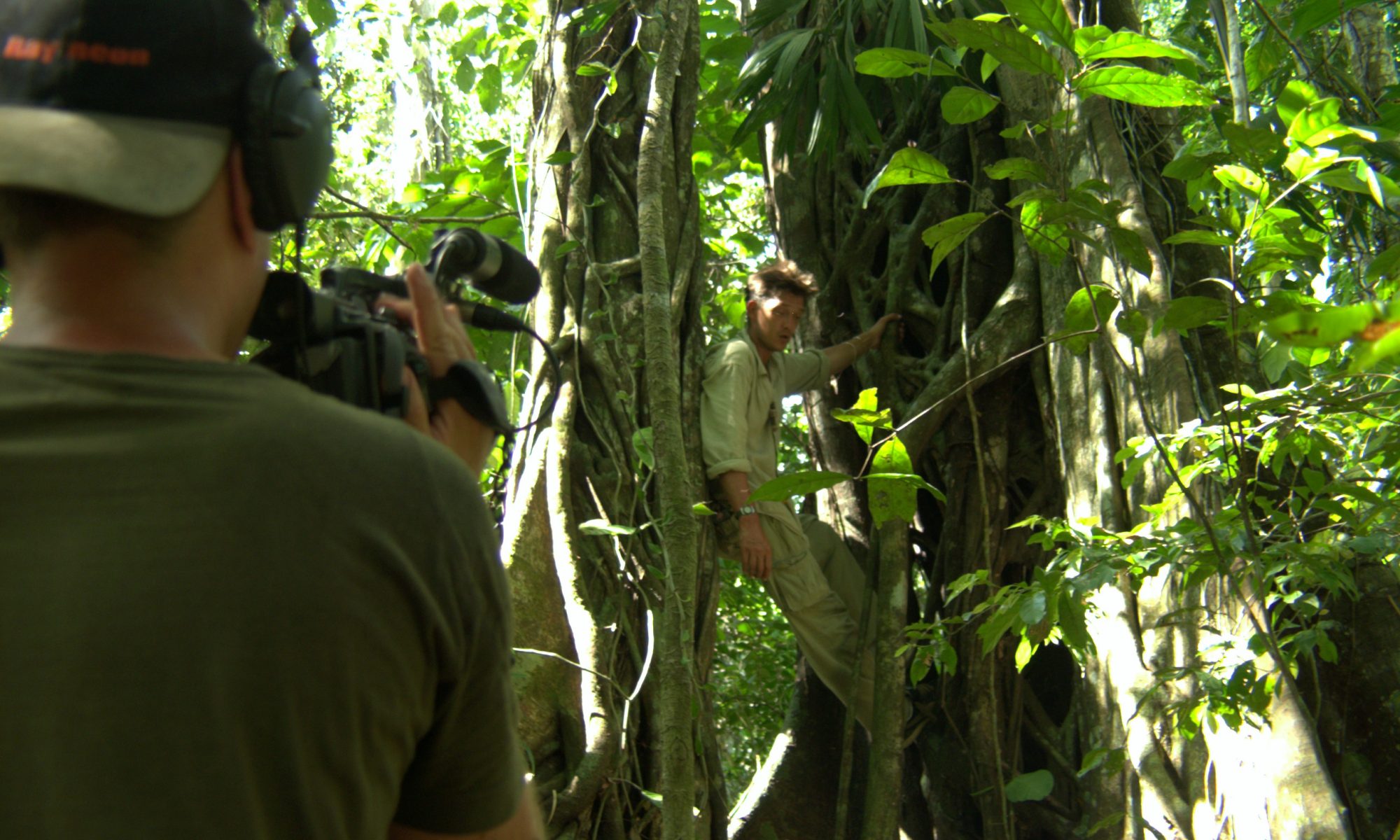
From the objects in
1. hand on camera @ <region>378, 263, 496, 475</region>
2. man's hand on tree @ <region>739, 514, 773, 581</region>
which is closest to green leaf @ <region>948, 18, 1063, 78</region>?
hand on camera @ <region>378, 263, 496, 475</region>

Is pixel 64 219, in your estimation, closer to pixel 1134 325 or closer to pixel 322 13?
pixel 1134 325

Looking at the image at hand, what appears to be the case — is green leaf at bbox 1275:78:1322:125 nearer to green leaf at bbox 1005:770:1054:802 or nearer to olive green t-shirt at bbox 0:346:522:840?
olive green t-shirt at bbox 0:346:522:840

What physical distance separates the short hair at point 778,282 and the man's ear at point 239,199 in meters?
3.01

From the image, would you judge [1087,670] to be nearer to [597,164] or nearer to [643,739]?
[643,739]

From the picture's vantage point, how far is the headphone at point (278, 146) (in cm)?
81

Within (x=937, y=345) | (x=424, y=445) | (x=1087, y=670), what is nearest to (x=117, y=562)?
(x=424, y=445)

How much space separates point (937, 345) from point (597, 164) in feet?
4.43

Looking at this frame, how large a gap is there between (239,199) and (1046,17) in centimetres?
127

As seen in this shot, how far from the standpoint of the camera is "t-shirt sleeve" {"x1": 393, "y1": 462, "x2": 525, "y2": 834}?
0.81 metres

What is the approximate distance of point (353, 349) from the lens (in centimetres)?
97

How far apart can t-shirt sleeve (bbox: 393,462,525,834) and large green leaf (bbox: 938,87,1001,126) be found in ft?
4.44

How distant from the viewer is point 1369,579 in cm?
291

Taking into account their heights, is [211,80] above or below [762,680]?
above

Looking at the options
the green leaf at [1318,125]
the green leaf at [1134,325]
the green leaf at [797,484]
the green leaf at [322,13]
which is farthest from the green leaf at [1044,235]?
the green leaf at [322,13]
